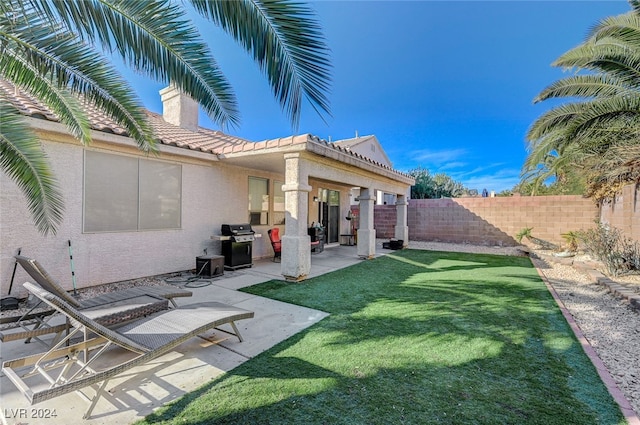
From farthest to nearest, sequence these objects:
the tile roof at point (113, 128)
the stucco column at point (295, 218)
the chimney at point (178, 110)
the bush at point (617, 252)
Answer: the chimney at point (178, 110) → the bush at point (617, 252) → the stucco column at point (295, 218) → the tile roof at point (113, 128)

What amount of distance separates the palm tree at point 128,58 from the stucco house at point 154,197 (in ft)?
4.40

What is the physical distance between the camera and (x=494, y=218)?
51.5 feet

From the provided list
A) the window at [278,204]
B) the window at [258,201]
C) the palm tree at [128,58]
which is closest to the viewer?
the palm tree at [128,58]

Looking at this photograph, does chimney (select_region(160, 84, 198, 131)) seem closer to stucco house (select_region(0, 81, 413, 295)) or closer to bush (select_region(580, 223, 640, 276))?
stucco house (select_region(0, 81, 413, 295))

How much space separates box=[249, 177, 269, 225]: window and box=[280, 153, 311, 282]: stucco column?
329 centimetres

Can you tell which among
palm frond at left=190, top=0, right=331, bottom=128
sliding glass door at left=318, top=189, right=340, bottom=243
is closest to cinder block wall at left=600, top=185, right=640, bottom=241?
palm frond at left=190, top=0, right=331, bottom=128

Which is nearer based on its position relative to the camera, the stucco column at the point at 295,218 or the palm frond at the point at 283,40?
the palm frond at the point at 283,40

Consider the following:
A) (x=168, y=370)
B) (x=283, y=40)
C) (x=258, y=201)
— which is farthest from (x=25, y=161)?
(x=258, y=201)

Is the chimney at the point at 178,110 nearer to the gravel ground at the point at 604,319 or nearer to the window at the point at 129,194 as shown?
the window at the point at 129,194

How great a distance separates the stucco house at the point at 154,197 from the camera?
575 cm

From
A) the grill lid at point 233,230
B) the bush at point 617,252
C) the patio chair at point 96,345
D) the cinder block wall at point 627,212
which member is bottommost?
the patio chair at point 96,345

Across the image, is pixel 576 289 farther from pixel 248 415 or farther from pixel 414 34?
pixel 414 34

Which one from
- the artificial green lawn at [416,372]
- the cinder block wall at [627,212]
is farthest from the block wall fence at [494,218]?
the artificial green lawn at [416,372]

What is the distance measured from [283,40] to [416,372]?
384cm
